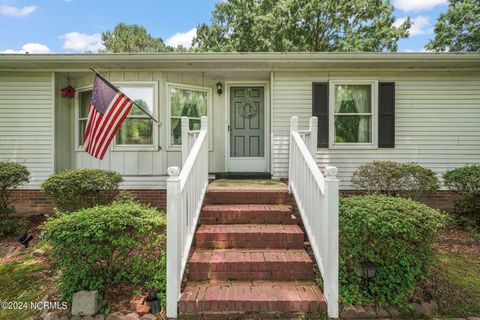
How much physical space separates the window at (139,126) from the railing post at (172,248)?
342 cm

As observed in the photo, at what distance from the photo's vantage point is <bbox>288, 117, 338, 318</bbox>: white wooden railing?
2629mm

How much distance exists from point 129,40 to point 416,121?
968 inches

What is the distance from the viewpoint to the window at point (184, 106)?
586cm

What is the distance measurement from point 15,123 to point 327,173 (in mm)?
6483

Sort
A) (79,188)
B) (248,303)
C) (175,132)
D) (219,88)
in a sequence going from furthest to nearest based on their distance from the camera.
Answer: (219,88), (175,132), (79,188), (248,303)

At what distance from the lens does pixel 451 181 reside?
502 cm

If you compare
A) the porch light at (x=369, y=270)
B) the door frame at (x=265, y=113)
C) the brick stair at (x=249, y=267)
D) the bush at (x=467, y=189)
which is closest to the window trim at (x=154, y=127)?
the door frame at (x=265, y=113)

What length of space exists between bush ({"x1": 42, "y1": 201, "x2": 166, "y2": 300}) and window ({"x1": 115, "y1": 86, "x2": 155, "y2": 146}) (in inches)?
119

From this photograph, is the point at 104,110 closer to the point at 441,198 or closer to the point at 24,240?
the point at 24,240

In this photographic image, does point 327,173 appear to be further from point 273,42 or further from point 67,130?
point 273,42

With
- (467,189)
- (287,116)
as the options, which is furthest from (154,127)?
(467,189)

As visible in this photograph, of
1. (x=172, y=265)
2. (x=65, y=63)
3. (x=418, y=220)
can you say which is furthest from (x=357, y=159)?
(x=65, y=63)

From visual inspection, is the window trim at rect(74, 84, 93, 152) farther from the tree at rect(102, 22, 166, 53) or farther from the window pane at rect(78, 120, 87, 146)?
the tree at rect(102, 22, 166, 53)

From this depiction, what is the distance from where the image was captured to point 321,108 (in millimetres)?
5777
